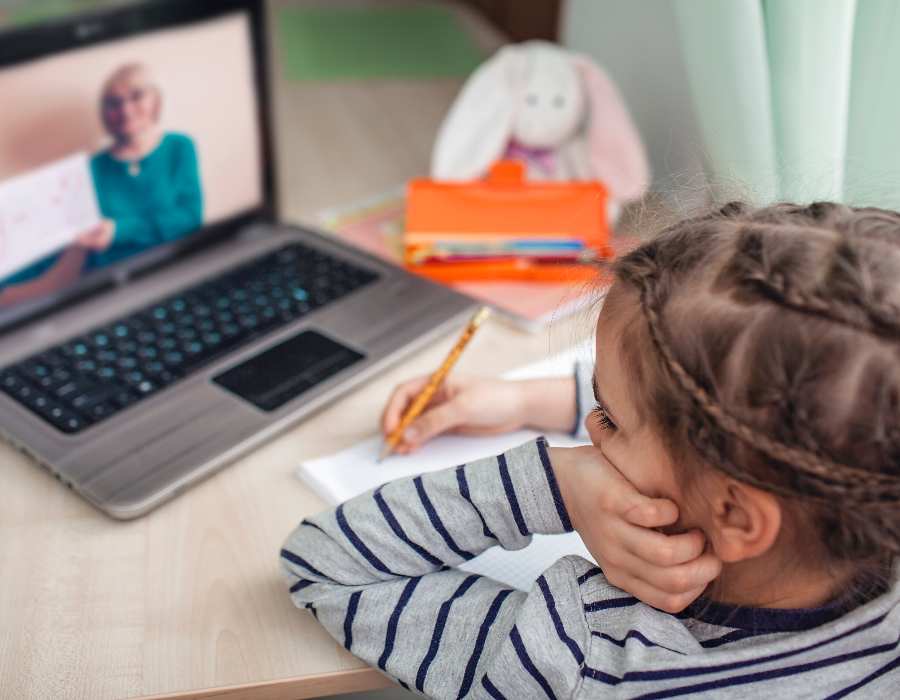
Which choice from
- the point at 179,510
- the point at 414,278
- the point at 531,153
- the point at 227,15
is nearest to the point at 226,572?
the point at 179,510

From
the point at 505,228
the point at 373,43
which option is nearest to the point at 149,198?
the point at 505,228

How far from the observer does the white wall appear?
1073mm

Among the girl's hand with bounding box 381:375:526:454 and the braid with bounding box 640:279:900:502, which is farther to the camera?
the girl's hand with bounding box 381:375:526:454

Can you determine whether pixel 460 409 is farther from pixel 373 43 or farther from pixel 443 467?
pixel 373 43

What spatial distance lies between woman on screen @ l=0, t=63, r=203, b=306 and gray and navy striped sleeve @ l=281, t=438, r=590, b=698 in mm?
378

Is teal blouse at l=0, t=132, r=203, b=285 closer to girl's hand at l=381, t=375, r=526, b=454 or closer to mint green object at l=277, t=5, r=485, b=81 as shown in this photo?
girl's hand at l=381, t=375, r=526, b=454

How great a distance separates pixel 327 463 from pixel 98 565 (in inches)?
6.8

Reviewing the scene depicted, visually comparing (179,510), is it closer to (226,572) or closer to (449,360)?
(226,572)

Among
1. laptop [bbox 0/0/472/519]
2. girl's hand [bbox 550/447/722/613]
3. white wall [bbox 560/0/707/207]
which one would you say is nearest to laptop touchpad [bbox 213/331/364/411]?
laptop [bbox 0/0/472/519]

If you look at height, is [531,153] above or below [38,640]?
above

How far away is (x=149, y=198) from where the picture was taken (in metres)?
0.91

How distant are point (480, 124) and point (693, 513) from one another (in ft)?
2.21

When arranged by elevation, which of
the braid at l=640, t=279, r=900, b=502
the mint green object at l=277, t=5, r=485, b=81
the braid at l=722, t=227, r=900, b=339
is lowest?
the mint green object at l=277, t=5, r=485, b=81

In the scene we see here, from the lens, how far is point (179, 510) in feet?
2.26
